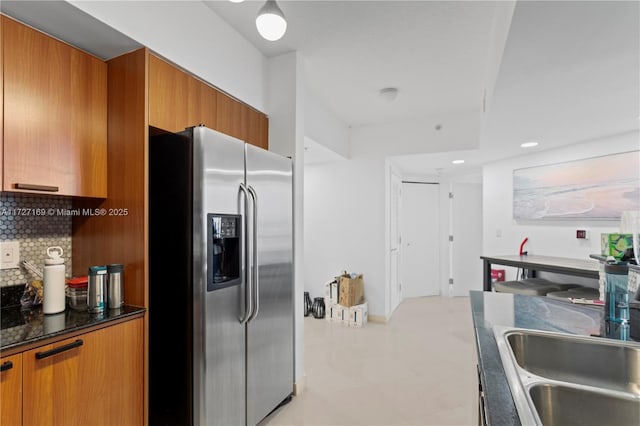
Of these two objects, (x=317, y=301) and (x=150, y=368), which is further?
(x=317, y=301)

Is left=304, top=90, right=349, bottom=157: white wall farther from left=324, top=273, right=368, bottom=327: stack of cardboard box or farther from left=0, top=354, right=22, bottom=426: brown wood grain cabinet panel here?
left=0, top=354, right=22, bottom=426: brown wood grain cabinet panel

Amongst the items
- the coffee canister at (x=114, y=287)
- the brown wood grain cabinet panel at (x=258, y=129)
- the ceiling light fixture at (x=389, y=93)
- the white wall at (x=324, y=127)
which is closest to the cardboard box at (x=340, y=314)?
the white wall at (x=324, y=127)

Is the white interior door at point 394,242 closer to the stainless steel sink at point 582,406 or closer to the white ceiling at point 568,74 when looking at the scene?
the white ceiling at point 568,74

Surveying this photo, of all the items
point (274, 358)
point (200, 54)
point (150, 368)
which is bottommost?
point (274, 358)

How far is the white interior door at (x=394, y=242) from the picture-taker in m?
4.59

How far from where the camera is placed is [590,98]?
2250 mm

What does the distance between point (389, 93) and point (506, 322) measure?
2532 millimetres

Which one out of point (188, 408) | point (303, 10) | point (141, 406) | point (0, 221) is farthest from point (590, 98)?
point (0, 221)

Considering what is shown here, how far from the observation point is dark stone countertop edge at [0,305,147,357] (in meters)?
1.14

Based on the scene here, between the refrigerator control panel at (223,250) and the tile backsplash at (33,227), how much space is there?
34.5 inches

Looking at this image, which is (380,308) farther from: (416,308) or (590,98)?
(590,98)

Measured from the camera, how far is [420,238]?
5.74m

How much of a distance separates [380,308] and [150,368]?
3.06m

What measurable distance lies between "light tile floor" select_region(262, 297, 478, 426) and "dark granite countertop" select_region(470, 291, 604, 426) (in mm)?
853
